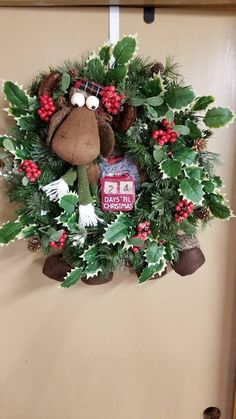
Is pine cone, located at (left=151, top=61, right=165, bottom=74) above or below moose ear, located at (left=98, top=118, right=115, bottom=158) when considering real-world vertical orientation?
above

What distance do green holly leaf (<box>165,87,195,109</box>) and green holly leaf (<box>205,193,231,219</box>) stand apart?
0.20 m

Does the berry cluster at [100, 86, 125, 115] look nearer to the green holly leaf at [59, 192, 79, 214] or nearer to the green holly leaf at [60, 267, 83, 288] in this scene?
the green holly leaf at [59, 192, 79, 214]

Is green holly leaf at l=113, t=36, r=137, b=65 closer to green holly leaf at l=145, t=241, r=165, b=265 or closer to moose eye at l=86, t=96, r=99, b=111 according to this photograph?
moose eye at l=86, t=96, r=99, b=111

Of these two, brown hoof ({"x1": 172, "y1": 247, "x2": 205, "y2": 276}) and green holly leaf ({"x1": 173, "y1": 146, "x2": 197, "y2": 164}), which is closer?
green holly leaf ({"x1": 173, "y1": 146, "x2": 197, "y2": 164})

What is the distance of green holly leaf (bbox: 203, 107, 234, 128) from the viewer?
0.63 m

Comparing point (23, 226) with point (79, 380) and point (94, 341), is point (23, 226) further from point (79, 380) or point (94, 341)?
point (79, 380)

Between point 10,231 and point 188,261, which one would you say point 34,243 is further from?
point 188,261

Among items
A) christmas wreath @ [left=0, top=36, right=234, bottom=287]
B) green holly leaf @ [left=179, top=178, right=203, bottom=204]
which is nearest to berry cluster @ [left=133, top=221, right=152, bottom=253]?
christmas wreath @ [left=0, top=36, right=234, bottom=287]

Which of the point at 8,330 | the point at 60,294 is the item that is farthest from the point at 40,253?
the point at 8,330

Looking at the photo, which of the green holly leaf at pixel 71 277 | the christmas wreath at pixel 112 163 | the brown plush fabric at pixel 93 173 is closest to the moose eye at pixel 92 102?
the christmas wreath at pixel 112 163

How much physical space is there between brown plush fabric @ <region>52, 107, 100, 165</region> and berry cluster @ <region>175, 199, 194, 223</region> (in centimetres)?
20

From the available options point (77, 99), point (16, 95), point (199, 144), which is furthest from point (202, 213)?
point (16, 95)

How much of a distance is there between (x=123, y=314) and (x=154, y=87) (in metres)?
0.61

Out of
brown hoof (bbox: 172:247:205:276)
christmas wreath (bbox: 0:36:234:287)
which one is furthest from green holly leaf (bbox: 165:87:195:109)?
brown hoof (bbox: 172:247:205:276)
